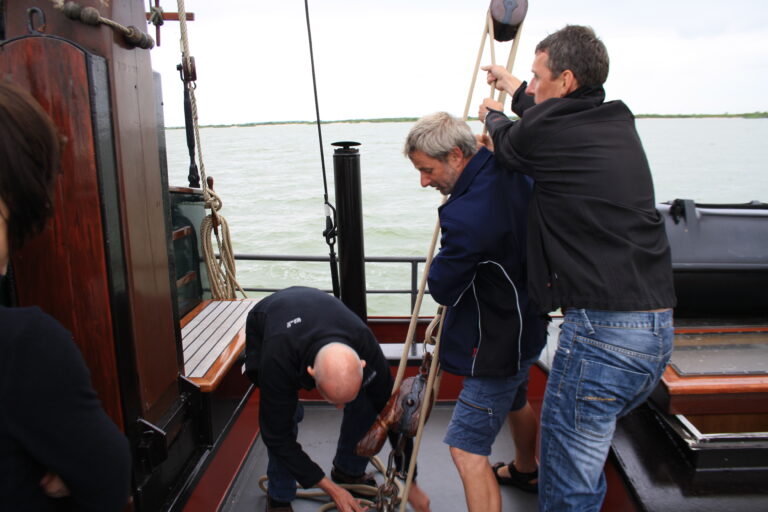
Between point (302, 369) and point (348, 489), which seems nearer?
point (302, 369)

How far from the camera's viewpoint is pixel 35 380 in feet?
2.54

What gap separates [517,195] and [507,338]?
43 centimetres

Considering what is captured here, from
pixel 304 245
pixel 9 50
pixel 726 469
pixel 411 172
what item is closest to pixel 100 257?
pixel 9 50

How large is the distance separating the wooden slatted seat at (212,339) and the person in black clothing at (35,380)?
1.19 metres

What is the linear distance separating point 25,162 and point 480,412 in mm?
1430

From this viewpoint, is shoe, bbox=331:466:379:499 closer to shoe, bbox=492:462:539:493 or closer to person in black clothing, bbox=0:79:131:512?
shoe, bbox=492:462:539:493

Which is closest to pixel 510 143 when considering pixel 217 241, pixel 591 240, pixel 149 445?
pixel 591 240

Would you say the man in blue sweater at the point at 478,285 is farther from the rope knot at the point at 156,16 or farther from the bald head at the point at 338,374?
the rope knot at the point at 156,16

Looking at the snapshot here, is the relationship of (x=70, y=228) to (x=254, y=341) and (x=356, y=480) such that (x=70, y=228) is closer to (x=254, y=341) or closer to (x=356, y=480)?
(x=254, y=341)

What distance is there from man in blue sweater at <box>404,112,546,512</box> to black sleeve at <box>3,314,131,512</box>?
1018 mm

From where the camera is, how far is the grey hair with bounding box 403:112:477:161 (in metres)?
1.68

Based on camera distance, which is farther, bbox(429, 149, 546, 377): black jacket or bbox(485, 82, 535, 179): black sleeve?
bbox(429, 149, 546, 377): black jacket

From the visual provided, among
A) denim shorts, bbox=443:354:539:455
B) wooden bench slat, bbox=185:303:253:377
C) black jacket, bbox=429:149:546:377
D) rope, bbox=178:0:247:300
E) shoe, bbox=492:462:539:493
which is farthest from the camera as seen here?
rope, bbox=178:0:247:300

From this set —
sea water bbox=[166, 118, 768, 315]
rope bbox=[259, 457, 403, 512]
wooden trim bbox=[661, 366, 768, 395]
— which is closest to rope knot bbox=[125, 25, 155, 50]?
rope bbox=[259, 457, 403, 512]
